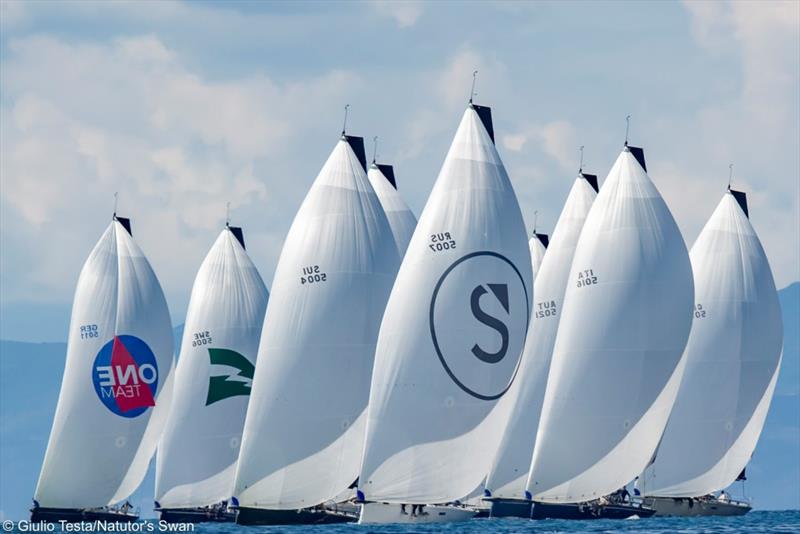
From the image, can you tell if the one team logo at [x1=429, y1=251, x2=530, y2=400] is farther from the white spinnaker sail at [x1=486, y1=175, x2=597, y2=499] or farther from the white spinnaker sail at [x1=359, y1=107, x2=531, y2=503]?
the white spinnaker sail at [x1=486, y1=175, x2=597, y2=499]

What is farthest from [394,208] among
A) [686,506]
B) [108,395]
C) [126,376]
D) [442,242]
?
[686,506]

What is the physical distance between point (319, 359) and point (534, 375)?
47.7 feet

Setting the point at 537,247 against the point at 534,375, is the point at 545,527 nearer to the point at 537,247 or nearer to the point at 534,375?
the point at 534,375

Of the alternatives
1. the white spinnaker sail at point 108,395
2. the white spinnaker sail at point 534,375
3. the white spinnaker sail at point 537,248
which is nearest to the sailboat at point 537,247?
the white spinnaker sail at point 537,248

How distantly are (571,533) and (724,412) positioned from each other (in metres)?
17.7

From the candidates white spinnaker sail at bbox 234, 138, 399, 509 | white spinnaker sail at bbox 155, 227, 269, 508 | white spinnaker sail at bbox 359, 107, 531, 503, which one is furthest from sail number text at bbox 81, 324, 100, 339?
white spinnaker sail at bbox 359, 107, 531, 503

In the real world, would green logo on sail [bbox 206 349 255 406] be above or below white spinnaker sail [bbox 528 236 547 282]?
below

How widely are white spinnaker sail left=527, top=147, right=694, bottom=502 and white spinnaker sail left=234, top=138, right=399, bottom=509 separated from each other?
8214 millimetres

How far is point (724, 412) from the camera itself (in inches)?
2891

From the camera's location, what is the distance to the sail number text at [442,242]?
192 feet

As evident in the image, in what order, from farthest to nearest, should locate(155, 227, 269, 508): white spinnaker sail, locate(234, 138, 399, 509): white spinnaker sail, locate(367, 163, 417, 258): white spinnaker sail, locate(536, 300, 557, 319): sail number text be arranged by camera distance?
locate(155, 227, 269, 508): white spinnaker sail → locate(536, 300, 557, 319): sail number text → locate(367, 163, 417, 258): white spinnaker sail → locate(234, 138, 399, 509): white spinnaker sail

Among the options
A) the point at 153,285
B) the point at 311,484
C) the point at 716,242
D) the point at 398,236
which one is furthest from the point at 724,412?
the point at 153,285

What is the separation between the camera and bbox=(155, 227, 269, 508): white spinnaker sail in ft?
245

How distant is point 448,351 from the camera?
190 feet
